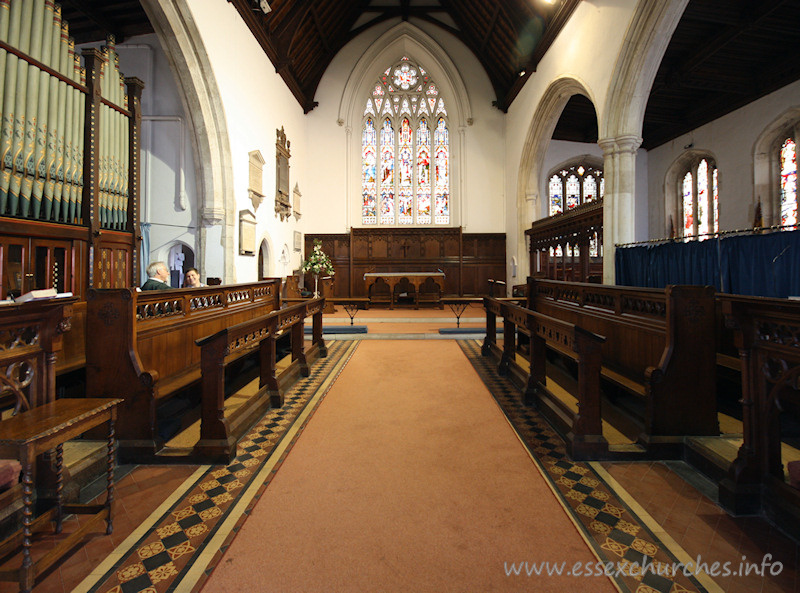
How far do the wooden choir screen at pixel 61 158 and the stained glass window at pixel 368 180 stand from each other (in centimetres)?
753

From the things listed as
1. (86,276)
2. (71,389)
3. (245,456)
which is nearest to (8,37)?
(86,276)

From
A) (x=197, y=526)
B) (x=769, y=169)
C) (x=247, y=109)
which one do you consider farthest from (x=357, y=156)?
(x=197, y=526)

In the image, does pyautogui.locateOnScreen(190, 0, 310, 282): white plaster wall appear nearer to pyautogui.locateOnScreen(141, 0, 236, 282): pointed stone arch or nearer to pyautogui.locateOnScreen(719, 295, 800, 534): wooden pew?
pyautogui.locateOnScreen(141, 0, 236, 282): pointed stone arch

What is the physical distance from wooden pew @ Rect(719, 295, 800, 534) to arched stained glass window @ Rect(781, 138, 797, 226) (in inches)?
A: 339

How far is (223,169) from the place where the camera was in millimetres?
6938

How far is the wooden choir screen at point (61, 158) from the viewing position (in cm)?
407

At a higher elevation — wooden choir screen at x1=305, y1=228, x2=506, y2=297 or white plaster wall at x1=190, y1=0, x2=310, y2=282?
white plaster wall at x1=190, y1=0, x2=310, y2=282

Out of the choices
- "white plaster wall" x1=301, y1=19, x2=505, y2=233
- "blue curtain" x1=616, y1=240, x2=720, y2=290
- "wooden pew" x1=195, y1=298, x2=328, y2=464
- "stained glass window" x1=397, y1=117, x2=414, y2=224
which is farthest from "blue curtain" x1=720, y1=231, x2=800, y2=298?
"stained glass window" x1=397, y1=117, x2=414, y2=224

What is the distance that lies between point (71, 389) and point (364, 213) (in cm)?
1053

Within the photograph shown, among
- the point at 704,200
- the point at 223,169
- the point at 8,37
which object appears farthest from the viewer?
the point at 704,200

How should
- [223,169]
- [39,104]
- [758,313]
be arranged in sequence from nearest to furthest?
[758,313]
[39,104]
[223,169]

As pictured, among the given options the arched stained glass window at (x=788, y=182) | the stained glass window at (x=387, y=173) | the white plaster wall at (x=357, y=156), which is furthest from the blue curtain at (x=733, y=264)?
the stained glass window at (x=387, y=173)

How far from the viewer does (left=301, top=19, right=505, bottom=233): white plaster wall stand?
12.4m

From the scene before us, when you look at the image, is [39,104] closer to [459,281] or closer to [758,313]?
[758,313]
